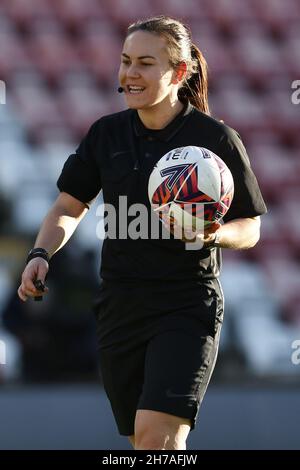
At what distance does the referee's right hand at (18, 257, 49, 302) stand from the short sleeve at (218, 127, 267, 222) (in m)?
0.70

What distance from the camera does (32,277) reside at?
3.60m

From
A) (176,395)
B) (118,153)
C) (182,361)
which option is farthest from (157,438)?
(118,153)

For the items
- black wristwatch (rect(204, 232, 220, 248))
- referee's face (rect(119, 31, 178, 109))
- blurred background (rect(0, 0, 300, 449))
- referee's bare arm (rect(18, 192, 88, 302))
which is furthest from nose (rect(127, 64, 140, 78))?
blurred background (rect(0, 0, 300, 449))

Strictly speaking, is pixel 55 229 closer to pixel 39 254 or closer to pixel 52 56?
pixel 39 254

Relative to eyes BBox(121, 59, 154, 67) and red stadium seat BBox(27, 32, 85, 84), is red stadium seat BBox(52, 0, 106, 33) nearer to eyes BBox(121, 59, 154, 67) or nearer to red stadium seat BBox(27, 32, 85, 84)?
red stadium seat BBox(27, 32, 85, 84)

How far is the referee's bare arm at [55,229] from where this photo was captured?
3.63 meters

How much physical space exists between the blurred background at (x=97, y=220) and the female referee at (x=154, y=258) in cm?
260

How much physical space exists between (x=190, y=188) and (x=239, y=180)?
361mm

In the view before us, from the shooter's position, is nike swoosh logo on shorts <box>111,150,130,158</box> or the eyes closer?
the eyes

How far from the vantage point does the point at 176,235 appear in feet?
11.0

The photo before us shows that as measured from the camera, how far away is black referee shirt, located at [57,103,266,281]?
3.66 m
